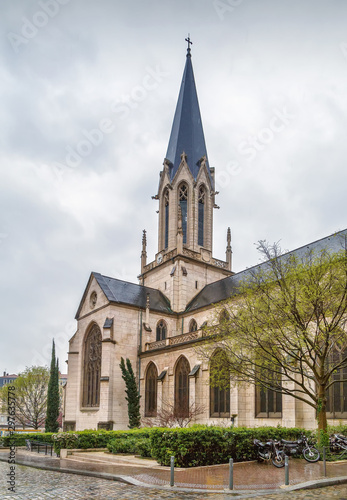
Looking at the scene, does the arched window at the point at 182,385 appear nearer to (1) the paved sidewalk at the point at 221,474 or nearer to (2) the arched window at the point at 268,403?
(2) the arched window at the point at 268,403

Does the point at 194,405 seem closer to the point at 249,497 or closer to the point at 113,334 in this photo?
the point at 113,334

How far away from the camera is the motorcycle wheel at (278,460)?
16234mm

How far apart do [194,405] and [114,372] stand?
849 cm

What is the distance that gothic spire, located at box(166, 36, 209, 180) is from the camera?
48.3 m

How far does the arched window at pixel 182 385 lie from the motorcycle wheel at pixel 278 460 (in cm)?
1561

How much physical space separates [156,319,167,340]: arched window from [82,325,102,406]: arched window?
5093 mm

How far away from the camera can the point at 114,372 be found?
36156 mm

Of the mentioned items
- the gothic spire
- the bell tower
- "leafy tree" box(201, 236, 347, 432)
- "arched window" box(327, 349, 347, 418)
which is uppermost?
the gothic spire

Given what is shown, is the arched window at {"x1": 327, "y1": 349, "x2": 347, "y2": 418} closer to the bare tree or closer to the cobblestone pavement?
the bare tree

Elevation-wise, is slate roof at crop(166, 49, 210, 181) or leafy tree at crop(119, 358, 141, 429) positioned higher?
slate roof at crop(166, 49, 210, 181)

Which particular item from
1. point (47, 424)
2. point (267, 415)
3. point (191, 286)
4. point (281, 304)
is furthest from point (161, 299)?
point (281, 304)

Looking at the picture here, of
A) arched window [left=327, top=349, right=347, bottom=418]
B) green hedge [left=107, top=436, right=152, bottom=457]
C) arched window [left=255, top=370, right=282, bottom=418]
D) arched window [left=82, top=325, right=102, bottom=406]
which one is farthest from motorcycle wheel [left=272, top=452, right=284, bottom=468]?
arched window [left=82, top=325, right=102, bottom=406]

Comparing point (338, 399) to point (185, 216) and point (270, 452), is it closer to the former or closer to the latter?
point (270, 452)

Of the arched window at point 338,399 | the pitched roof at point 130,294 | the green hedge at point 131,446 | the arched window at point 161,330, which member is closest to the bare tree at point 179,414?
the green hedge at point 131,446
